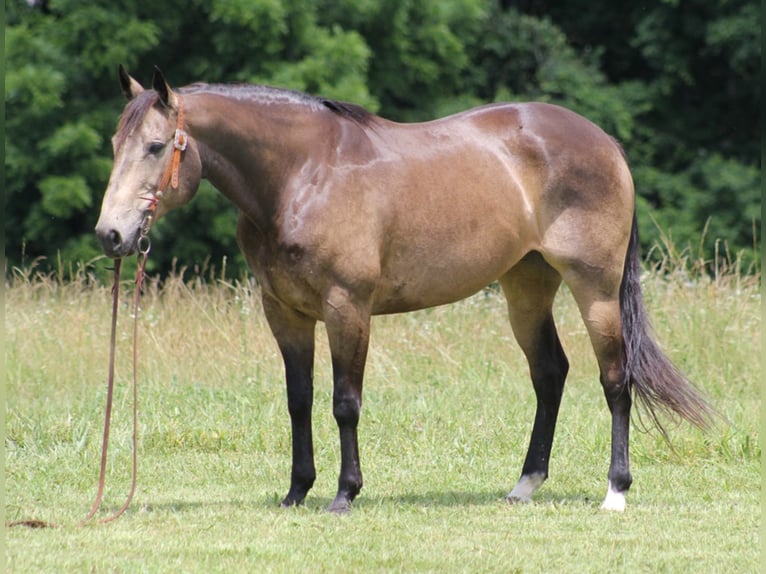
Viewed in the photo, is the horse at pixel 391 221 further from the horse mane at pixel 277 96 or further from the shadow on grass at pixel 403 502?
the shadow on grass at pixel 403 502

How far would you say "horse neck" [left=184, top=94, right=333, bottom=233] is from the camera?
533 cm

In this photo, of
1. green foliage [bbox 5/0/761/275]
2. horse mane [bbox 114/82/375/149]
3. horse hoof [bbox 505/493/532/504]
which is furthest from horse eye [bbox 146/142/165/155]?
green foliage [bbox 5/0/761/275]

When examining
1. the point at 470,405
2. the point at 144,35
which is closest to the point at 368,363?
the point at 470,405

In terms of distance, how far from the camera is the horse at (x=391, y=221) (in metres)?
5.26

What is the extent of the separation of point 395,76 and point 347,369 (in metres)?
13.1

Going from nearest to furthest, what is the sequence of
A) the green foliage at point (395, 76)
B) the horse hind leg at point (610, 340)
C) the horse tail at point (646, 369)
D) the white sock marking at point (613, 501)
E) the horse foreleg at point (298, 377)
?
the horse foreleg at point (298, 377)
the white sock marking at point (613, 501)
the horse hind leg at point (610, 340)
the horse tail at point (646, 369)
the green foliage at point (395, 76)

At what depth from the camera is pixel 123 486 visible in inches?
249

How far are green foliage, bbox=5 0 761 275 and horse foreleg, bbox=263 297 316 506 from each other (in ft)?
32.2

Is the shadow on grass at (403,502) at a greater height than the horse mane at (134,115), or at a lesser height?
lesser

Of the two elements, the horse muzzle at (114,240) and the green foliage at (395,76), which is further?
the green foliage at (395,76)

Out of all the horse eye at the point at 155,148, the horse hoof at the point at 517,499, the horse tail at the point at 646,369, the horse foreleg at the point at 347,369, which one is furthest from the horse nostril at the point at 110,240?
the horse tail at the point at 646,369

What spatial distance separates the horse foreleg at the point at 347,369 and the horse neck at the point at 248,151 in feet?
1.71

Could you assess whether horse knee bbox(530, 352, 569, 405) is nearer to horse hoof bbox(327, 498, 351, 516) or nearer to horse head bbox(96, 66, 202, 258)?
horse hoof bbox(327, 498, 351, 516)

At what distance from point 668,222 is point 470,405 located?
399 inches
